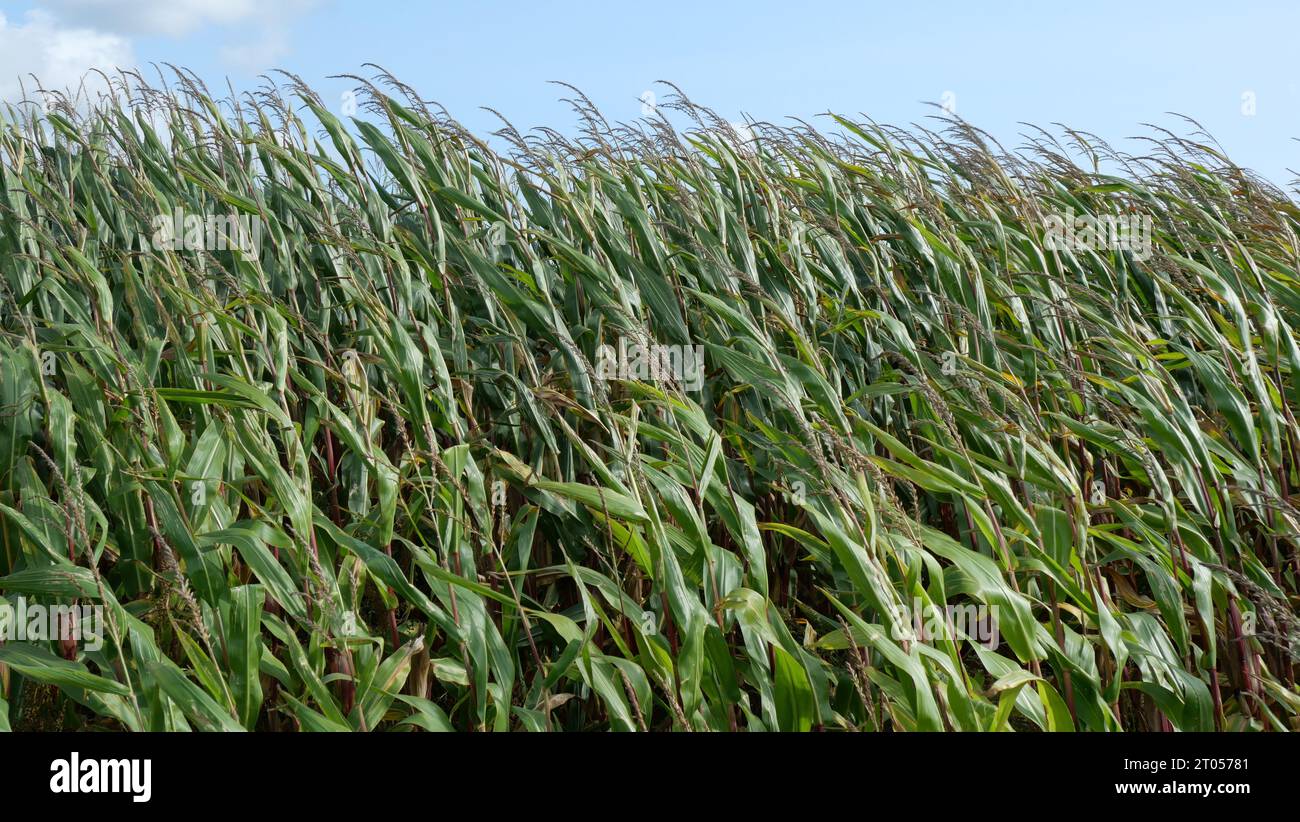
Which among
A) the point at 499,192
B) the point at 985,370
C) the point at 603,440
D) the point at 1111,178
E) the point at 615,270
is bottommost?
the point at 603,440

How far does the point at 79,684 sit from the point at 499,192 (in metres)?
2.35

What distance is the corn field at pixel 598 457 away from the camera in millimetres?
2402

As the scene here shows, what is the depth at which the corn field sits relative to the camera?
94.6 inches

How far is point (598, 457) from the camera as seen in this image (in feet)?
8.23

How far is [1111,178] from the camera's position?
17.2 feet

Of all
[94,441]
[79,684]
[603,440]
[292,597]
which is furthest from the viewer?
[603,440]

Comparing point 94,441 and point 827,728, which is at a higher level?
point 94,441

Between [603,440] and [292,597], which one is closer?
[292,597]

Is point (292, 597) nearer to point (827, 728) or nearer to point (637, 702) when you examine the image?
point (637, 702)

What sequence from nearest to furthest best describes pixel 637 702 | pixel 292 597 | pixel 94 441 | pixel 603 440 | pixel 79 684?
pixel 79 684 → pixel 637 702 → pixel 292 597 → pixel 94 441 → pixel 603 440
